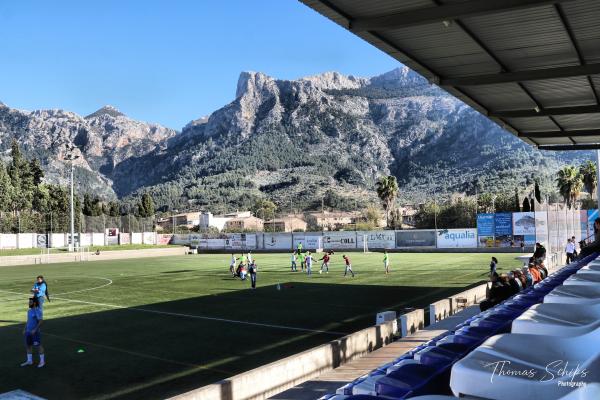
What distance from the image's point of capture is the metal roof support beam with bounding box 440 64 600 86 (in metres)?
12.9

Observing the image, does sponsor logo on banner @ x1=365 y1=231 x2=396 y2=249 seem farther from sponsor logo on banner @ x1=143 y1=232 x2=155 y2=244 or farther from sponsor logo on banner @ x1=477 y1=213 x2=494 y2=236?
sponsor logo on banner @ x1=143 y1=232 x2=155 y2=244

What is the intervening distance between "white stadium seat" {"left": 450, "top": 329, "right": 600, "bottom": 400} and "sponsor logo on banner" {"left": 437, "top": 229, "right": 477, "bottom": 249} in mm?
59534

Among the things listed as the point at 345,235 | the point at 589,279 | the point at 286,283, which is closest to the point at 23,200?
the point at 345,235

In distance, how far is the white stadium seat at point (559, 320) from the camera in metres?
3.92

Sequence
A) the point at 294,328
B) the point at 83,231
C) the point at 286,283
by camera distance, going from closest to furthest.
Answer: the point at 294,328 < the point at 286,283 < the point at 83,231

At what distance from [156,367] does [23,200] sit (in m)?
93.6

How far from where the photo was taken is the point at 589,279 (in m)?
7.51

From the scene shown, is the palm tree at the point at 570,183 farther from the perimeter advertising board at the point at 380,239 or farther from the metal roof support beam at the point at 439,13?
the metal roof support beam at the point at 439,13

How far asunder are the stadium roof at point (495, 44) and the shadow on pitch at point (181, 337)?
22.2 ft

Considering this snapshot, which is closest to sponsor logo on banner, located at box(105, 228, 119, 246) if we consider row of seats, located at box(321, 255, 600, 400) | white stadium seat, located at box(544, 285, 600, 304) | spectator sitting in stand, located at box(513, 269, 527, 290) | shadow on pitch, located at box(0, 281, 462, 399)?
shadow on pitch, located at box(0, 281, 462, 399)

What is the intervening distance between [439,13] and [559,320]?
22.2 feet

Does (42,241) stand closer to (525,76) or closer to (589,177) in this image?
(525,76)

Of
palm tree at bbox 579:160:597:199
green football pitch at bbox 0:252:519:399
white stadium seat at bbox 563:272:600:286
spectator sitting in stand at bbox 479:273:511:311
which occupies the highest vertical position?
palm tree at bbox 579:160:597:199

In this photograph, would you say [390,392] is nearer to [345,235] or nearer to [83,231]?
[345,235]
